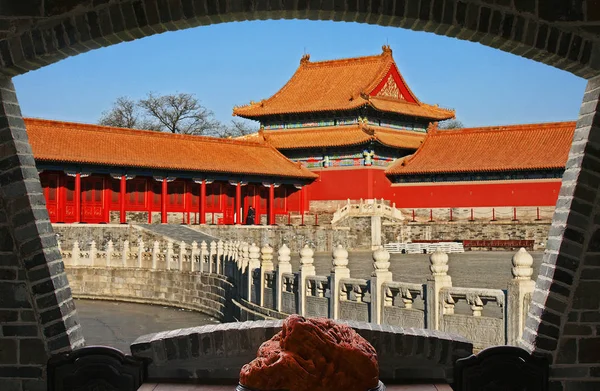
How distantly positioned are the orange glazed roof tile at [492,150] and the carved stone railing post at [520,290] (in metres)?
27.4

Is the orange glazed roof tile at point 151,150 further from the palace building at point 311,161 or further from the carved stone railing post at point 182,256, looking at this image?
the carved stone railing post at point 182,256

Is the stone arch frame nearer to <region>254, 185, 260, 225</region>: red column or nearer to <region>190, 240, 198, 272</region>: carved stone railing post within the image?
<region>190, 240, 198, 272</region>: carved stone railing post

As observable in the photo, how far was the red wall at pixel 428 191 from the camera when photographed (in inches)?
1414

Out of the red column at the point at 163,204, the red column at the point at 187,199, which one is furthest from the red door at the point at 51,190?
the red column at the point at 187,199

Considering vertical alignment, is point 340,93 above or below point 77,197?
above

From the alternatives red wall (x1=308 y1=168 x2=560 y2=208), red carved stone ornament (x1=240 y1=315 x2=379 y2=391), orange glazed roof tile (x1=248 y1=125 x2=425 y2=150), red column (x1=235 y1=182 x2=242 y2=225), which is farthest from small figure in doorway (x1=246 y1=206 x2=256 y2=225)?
red carved stone ornament (x1=240 y1=315 x2=379 y2=391)

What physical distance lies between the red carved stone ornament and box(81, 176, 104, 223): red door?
29.6 metres

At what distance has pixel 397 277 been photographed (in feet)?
66.2

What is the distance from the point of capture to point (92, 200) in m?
33.2

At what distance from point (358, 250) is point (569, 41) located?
30116 millimetres

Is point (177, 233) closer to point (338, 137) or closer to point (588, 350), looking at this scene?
point (338, 137)

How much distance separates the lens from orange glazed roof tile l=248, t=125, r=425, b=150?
38.6 m

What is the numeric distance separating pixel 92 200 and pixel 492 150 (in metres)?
17.0

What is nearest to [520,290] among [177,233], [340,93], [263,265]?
[263,265]
